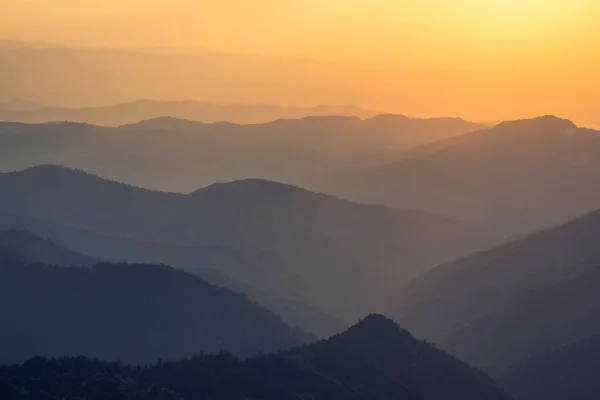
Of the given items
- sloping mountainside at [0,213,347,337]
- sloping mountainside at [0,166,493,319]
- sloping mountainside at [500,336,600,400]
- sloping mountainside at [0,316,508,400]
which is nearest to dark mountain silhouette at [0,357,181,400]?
sloping mountainside at [0,316,508,400]

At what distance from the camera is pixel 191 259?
12338 cm

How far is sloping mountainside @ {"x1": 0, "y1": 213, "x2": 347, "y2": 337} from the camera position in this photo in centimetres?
9806

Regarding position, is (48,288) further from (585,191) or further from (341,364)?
(585,191)

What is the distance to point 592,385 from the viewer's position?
67.0 meters

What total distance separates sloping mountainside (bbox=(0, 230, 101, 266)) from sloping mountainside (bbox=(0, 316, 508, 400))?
4002 centimetres

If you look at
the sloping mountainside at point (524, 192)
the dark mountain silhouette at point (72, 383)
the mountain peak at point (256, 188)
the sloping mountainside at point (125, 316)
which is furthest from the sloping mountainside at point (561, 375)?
the sloping mountainside at point (524, 192)

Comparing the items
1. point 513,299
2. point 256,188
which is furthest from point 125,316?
point 256,188

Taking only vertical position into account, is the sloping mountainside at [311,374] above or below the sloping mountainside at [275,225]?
below

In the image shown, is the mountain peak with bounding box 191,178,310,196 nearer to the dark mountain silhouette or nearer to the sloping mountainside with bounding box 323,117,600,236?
the sloping mountainside with bounding box 323,117,600,236

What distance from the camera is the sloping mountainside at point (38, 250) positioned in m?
94.8

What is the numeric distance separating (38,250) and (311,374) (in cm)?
5153

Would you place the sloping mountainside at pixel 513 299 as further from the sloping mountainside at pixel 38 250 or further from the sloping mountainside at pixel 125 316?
the sloping mountainside at pixel 38 250

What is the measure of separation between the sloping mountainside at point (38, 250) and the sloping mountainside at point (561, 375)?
42440 mm

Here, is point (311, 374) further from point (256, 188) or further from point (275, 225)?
point (256, 188)
